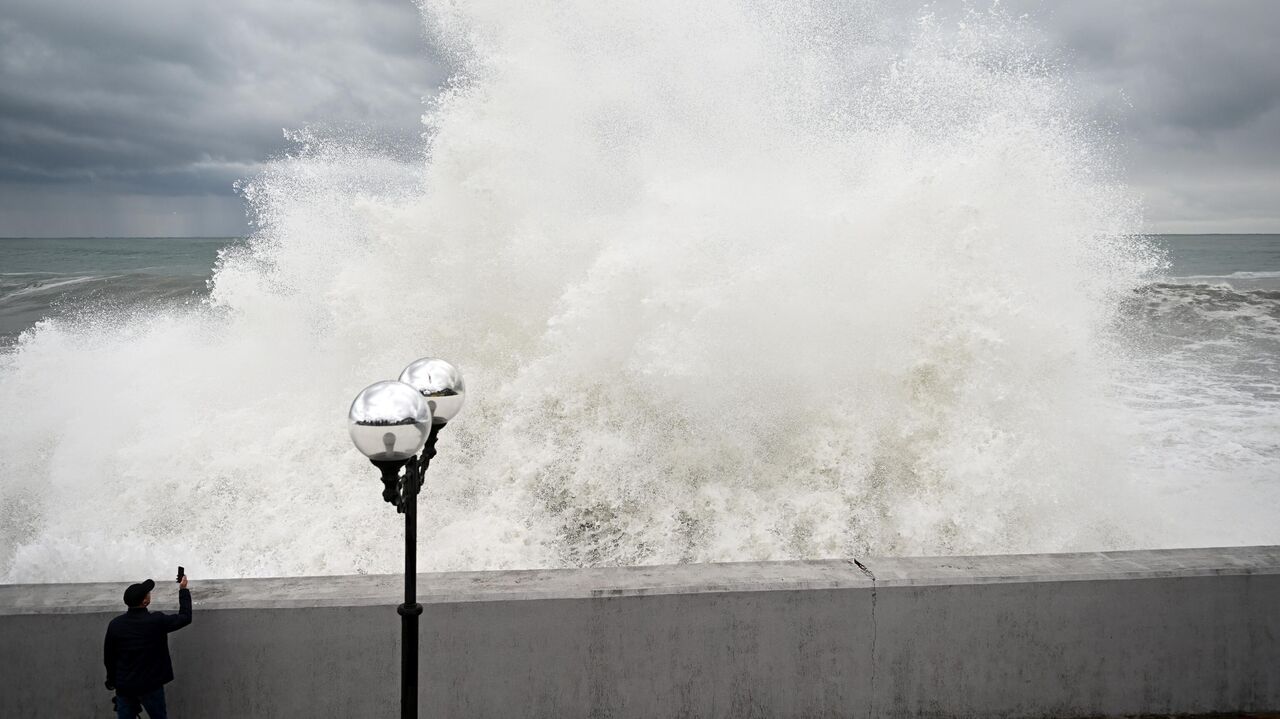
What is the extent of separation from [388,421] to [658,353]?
488cm

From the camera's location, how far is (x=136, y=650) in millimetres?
2955

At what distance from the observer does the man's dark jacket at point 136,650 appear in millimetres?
2936

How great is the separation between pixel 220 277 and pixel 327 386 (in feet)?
9.75

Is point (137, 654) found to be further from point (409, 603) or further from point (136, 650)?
point (409, 603)

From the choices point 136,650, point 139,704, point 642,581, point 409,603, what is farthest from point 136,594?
point 642,581

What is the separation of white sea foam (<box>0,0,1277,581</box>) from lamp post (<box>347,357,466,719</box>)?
350cm

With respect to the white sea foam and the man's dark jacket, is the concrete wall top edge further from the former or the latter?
the white sea foam

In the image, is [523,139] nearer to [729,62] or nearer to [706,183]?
[706,183]

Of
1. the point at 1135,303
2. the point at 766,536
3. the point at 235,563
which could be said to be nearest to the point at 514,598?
the point at 766,536

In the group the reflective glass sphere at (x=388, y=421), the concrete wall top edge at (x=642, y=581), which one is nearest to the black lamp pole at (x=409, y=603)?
the reflective glass sphere at (x=388, y=421)

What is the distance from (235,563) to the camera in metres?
6.23

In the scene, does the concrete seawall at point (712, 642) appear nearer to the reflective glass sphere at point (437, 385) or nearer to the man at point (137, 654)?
the man at point (137, 654)

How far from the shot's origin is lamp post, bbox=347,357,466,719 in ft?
7.97

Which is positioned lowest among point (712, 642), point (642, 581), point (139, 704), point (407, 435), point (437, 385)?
point (139, 704)
